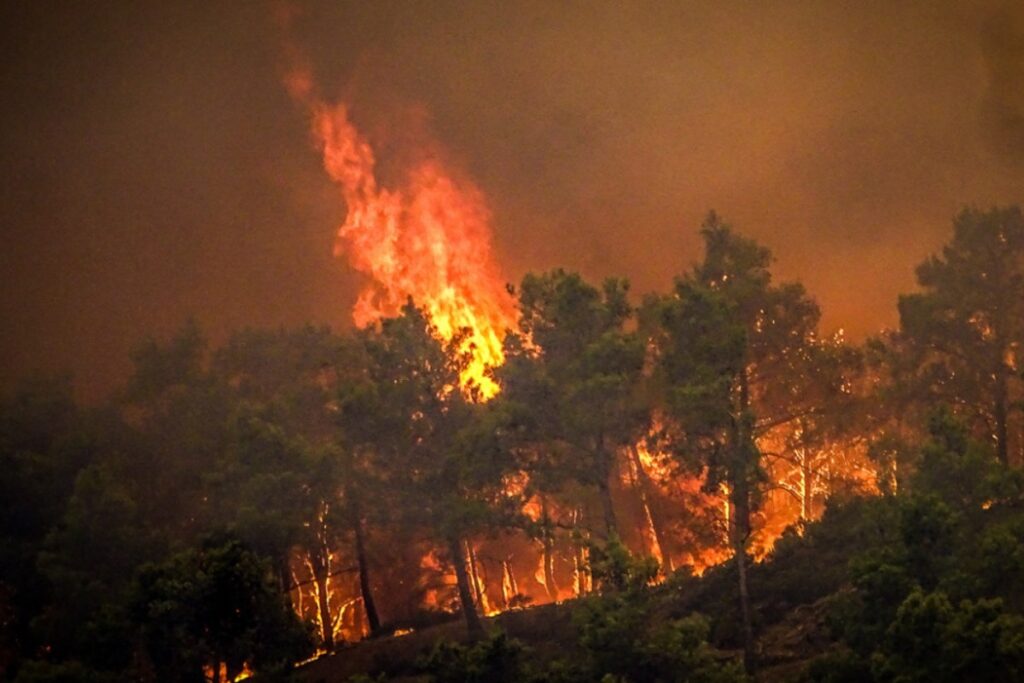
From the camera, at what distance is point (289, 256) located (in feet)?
348

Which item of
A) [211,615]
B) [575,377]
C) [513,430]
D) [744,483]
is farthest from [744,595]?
[211,615]

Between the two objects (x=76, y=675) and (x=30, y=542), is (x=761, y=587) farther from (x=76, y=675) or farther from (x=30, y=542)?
(x=30, y=542)

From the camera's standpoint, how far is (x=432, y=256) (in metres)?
61.2

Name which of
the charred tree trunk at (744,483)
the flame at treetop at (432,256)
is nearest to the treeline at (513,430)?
the charred tree trunk at (744,483)

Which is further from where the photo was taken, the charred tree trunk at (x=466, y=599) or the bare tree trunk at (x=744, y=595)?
the charred tree trunk at (x=466, y=599)

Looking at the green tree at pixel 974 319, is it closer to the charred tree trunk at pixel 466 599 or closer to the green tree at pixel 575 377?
the green tree at pixel 575 377

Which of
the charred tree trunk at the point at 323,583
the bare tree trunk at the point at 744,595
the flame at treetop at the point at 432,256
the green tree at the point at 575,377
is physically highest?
the flame at treetop at the point at 432,256

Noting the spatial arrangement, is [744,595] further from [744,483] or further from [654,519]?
[654,519]

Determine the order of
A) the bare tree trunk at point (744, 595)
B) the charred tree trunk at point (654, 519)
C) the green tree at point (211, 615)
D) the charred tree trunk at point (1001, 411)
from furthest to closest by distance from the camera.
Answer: the charred tree trunk at point (654, 519)
the charred tree trunk at point (1001, 411)
the bare tree trunk at point (744, 595)
the green tree at point (211, 615)

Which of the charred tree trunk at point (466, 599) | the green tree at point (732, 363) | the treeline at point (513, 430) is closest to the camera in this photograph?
the green tree at point (732, 363)

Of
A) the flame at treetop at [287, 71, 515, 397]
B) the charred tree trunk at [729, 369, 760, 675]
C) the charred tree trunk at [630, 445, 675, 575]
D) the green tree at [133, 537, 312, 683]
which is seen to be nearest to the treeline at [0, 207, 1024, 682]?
the charred tree trunk at [729, 369, 760, 675]

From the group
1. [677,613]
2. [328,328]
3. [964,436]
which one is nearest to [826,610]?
[677,613]

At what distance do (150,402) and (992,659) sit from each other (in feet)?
115

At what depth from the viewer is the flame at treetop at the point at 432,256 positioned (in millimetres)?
56528
